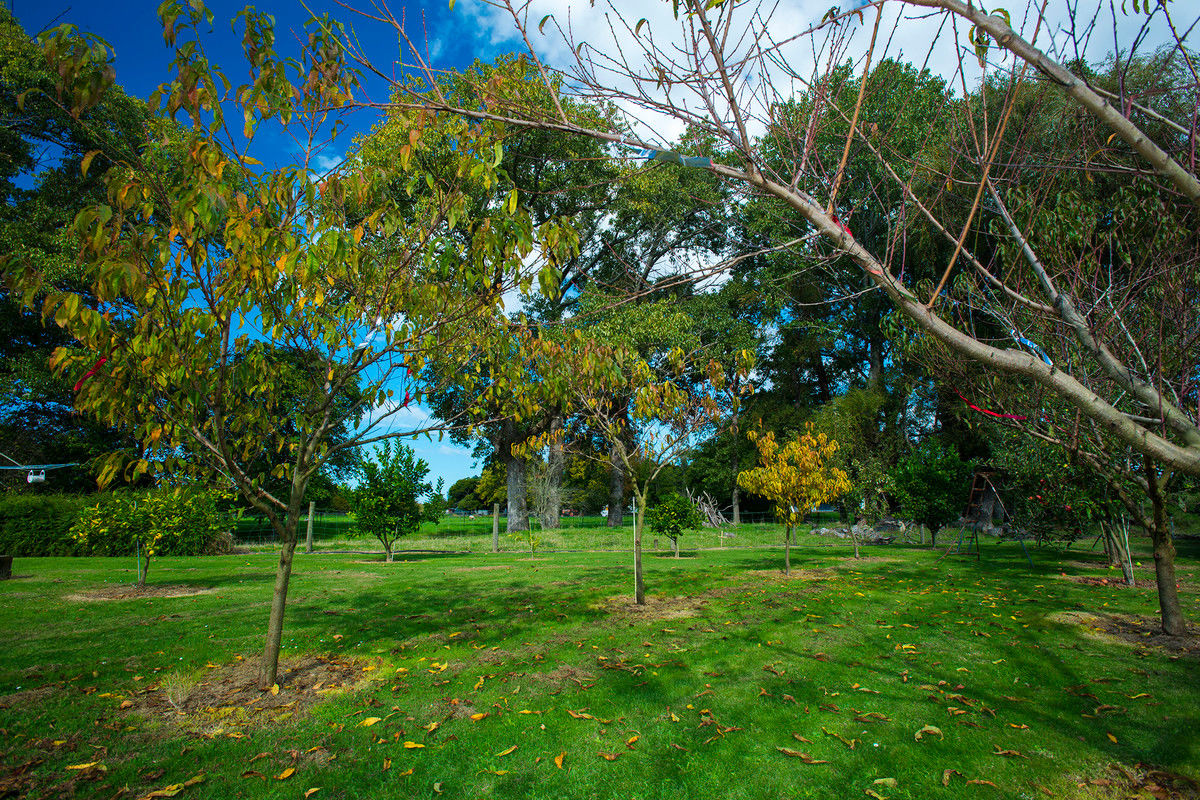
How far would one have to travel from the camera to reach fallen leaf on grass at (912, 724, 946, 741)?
3.81 m

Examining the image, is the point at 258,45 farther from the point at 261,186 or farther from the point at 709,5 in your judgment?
the point at 709,5

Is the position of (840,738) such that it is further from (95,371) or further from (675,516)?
(675,516)

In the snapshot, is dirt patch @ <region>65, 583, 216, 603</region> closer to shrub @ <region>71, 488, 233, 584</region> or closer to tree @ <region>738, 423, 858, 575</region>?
shrub @ <region>71, 488, 233, 584</region>

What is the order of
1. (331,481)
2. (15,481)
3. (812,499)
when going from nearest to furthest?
(812,499)
(15,481)
(331,481)

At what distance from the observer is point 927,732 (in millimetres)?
3871

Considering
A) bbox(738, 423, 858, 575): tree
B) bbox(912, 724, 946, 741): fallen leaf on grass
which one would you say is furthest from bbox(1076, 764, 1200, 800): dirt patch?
bbox(738, 423, 858, 575): tree

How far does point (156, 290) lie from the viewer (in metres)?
3.53

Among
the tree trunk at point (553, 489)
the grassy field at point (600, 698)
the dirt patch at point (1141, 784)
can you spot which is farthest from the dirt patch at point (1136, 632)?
the tree trunk at point (553, 489)

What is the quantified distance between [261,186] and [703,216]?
2329 cm

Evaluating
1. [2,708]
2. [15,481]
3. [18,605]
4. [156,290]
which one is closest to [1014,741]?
[156,290]

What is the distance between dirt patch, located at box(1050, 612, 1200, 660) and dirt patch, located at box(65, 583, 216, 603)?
40.0ft

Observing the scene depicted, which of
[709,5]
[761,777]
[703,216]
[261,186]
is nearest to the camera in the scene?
[709,5]

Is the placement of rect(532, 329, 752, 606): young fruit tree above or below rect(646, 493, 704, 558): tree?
above

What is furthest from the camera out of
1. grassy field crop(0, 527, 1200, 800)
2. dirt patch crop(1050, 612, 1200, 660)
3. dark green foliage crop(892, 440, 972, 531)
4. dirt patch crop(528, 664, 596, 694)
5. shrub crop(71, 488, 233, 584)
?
dark green foliage crop(892, 440, 972, 531)
